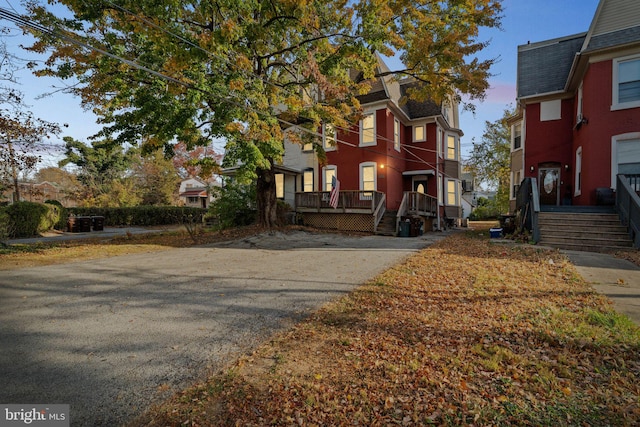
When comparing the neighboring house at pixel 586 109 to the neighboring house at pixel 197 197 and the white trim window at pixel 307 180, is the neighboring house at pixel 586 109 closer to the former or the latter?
the white trim window at pixel 307 180

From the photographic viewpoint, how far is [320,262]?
8.05 meters

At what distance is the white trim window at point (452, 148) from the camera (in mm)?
21087

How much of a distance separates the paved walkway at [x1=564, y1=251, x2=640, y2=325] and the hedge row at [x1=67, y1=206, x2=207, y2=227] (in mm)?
22897

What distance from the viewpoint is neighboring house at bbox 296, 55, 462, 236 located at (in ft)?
53.8

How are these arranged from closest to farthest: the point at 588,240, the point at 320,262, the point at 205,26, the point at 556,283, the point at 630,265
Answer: the point at 556,283
the point at 630,265
the point at 320,262
the point at 588,240
the point at 205,26

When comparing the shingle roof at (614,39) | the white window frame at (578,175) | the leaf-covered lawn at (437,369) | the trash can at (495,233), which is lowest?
the leaf-covered lawn at (437,369)

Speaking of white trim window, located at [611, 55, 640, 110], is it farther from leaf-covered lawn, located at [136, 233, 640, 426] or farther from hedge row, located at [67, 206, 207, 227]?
hedge row, located at [67, 206, 207, 227]

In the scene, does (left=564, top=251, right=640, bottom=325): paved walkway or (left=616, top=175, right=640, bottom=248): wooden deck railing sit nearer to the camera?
(left=564, top=251, right=640, bottom=325): paved walkway

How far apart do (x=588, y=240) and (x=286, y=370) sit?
36.9 ft

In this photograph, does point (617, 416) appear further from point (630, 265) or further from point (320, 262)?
point (630, 265)

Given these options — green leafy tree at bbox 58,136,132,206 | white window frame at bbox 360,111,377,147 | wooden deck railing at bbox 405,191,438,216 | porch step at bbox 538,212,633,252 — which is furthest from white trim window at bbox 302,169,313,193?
green leafy tree at bbox 58,136,132,206

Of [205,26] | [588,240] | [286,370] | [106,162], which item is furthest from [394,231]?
[106,162]

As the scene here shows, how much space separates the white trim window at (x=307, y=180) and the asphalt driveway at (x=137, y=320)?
39.0 feet

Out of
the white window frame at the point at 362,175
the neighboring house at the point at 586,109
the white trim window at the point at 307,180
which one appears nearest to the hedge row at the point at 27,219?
the white trim window at the point at 307,180
